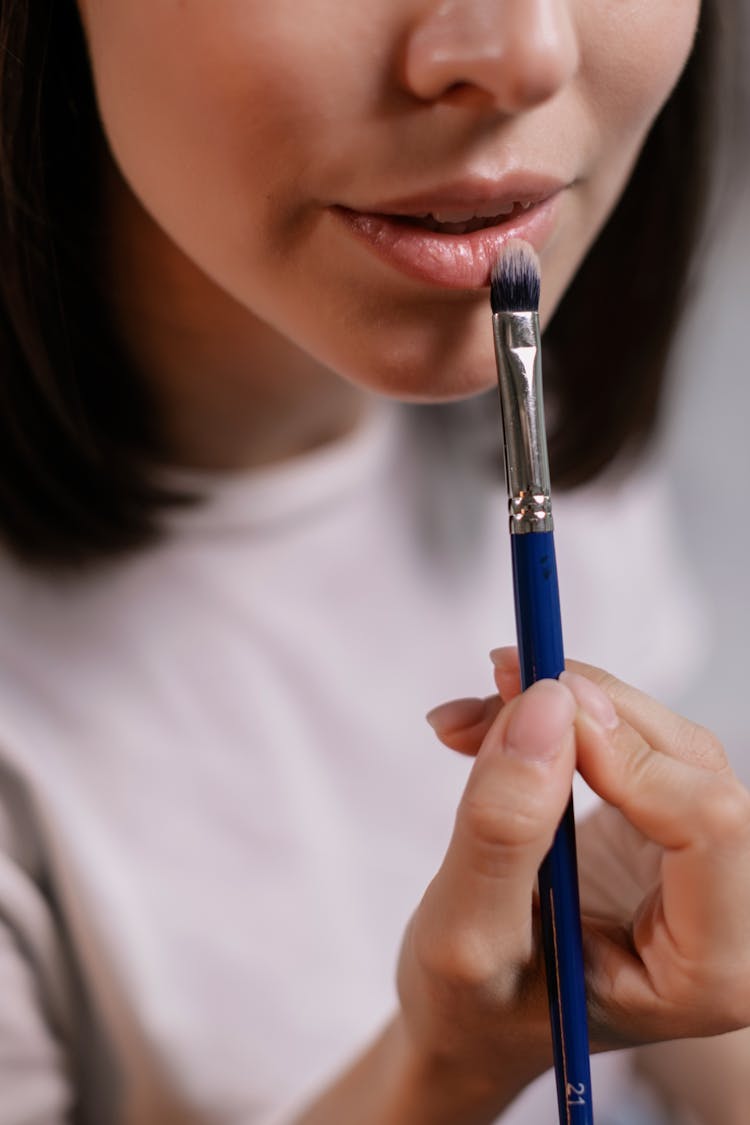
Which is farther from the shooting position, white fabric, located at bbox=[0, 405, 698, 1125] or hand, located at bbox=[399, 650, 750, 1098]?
white fabric, located at bbox=[0, 405, 698, 1125]

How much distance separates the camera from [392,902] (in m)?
0.57

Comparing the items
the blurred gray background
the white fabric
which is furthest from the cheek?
the blurred gray background

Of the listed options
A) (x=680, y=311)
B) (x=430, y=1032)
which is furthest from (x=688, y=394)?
(x=430, y=1032)

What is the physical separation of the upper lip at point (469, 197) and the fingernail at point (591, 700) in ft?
0.48

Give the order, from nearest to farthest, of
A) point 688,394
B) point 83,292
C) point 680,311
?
point 83,292
point 680,311
point 688,394

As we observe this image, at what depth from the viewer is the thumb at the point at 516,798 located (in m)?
0.31

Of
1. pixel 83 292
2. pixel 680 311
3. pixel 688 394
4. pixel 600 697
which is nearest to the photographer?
pixel 600 697

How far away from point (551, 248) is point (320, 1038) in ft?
1.11

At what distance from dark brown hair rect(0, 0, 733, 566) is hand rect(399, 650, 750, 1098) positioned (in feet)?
0.78

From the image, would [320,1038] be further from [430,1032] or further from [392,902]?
[430,1032]

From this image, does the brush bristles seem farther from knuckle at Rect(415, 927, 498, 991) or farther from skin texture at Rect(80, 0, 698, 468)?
knuckle at Rect(415, 927, 498, 991)

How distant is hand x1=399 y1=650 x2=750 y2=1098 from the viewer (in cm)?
32

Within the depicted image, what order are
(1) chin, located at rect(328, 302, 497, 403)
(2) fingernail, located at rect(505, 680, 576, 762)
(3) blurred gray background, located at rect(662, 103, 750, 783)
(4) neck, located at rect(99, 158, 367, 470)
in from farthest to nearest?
1. (3) blurred gray background, located at rect(662, 103, 750, 783)
2. (4) neck, located at rect(99, 158, 367, 470)
3. (1) chin, located at rect(328, 302, 497, 403)
4. (2) fingernail, located at rect(505, 680, 576, 762)

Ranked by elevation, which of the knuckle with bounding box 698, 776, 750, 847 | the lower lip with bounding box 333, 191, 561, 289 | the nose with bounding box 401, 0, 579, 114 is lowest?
the knuckle with bounding box 698, 776, 750, 847
